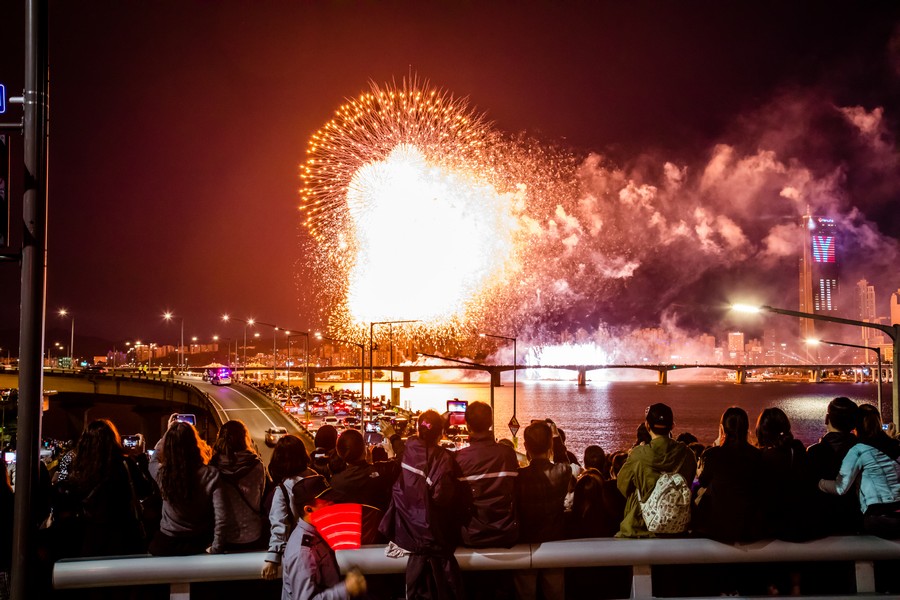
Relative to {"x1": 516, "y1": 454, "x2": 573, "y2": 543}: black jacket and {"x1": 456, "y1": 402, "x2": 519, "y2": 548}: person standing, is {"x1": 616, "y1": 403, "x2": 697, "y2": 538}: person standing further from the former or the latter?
{"x1": 456, "y1": 402, "x2": 519, "y2": 548}: person standing

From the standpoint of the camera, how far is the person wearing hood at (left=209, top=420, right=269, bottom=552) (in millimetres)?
5816

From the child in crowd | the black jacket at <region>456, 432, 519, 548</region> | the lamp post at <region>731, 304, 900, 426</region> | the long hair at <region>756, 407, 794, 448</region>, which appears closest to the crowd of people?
the black jacket at <region>456, 432, 519, 548</region>

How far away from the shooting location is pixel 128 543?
605 cm

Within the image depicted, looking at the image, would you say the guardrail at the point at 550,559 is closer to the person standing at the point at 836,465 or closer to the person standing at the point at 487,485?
the person standing at the point at 487,485

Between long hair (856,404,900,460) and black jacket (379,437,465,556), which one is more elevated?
long hair (856,404,900,460)

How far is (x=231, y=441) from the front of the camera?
6145 mm

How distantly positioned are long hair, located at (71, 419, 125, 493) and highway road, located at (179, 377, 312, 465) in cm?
3980

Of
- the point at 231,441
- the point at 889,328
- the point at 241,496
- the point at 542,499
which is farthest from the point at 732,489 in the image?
the point at 889,328

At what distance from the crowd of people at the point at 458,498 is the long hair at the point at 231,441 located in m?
0.01

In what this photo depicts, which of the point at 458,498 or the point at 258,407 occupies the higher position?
the point at 458,498

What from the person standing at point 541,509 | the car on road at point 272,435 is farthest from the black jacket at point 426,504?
the car on road at point 272,435

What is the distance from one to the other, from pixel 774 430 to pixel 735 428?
3.14ft

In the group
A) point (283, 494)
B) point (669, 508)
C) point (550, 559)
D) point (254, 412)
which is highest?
point (283, 494)

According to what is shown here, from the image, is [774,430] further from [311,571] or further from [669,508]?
[311,571]
